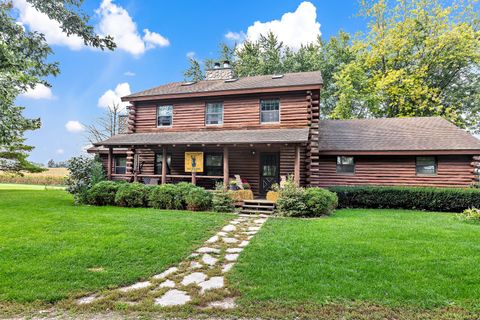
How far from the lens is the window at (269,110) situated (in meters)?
14.0

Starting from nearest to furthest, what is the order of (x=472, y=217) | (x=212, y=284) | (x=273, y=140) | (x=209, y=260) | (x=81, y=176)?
1. (x=212, y=284)
2. (x=209, y=260)
3. (x=472, y=217)
4. (x=273, y=140)
5. (x=81, y=176)

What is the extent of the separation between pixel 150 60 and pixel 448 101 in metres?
23.0

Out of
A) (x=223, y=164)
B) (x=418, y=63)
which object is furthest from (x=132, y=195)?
(x=418, y=63)

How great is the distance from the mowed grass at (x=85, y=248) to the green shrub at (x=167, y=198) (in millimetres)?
1979

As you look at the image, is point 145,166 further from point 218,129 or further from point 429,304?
point 429,304

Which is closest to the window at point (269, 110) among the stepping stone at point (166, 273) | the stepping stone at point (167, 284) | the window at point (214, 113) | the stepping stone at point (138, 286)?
the window at point (214, 113)

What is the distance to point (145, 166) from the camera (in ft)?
52.6

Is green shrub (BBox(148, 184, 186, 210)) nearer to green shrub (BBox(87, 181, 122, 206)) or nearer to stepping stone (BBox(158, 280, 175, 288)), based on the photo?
green shrub (BBox(87, 181, 122, 206))

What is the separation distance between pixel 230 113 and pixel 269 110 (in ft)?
6.66

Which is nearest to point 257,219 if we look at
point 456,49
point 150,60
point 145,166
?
point 145,166

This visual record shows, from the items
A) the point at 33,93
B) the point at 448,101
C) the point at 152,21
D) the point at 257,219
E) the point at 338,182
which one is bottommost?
the point at 257,219

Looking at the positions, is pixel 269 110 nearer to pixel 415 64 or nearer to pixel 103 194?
pixel 103 194

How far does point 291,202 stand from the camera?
10.1m

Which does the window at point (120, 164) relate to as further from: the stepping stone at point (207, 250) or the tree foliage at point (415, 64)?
the tree foliage at point (415, 64)
